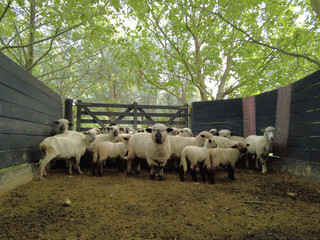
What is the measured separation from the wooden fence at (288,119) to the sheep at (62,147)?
5.36 m

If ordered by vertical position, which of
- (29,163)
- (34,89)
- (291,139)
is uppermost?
(34,89)

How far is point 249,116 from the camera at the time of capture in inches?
296

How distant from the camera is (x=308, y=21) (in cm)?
832

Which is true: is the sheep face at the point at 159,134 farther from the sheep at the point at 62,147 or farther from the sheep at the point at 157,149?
the sheep at the point at 62,147

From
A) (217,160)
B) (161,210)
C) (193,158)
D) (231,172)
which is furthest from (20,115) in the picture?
(231,172)

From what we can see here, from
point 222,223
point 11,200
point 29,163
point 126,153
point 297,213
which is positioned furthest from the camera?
point 126,153

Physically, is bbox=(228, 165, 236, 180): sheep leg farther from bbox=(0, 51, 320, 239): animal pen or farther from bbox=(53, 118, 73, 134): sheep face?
bbox=(53, 118, 73, 134): sheep face

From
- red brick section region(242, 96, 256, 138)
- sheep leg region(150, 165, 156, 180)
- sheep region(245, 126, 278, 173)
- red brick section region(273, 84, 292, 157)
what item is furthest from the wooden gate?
sheep leg region(150, 165, 156, 180)

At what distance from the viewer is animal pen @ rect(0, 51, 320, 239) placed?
2.27 m

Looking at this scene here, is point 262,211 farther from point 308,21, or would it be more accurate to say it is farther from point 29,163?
point 308,21

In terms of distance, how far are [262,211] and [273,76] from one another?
10289mm

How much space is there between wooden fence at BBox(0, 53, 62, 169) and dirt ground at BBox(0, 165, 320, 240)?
0.75 m

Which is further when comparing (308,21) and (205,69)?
(205,69)

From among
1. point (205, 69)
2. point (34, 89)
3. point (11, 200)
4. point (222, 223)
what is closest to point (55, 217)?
point (11, 200)
